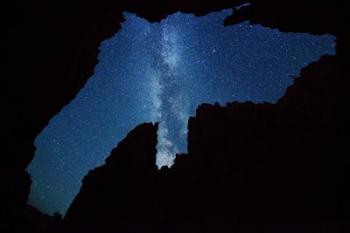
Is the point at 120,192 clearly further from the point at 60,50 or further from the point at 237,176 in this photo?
the point at 60,50

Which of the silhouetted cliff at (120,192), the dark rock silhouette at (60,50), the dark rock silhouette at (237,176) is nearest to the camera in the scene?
the dark rock silhouette at (60,50)

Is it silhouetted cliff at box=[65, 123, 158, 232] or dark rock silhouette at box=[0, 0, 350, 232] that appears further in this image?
Answer: silhouetted cliff at box=[65, 123, 158, 232]

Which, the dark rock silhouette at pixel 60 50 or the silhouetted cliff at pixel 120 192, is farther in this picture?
the silhouetted cliff at pixel 120 192

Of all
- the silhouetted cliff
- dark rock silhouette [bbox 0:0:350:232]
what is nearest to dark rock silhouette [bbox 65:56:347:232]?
the silhouetted cliff

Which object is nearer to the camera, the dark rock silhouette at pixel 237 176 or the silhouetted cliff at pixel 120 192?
the dark rock silhouette at pixel 237 176

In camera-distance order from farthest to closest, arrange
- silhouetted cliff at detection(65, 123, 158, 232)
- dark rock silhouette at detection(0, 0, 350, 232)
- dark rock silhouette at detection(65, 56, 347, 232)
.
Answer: silhouetted cliff at detection(65, 123, 158, 232) < dark rock silhouette at detection(65, 56, 347, 232) < dark rock silhouette at detection(0, 0, 350, 232)

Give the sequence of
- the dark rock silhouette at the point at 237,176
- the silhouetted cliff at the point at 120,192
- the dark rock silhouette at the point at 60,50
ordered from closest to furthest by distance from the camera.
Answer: the dark rock silhouette at the point at 60,50
the dark rock silhouette at the point at 237,176
the silhouetted cliff at the point at 120,192

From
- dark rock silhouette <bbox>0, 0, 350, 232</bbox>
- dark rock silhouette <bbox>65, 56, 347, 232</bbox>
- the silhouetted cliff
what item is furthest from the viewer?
the silhouetted cliff

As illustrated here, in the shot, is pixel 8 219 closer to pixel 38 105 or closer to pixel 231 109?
pixel 38 105

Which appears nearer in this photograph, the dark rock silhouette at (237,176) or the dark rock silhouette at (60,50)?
the dark rock silhouette at (60,50)

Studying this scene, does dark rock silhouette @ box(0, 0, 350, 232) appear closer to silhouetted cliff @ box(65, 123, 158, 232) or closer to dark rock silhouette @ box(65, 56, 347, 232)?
dark rock silhouette @ box(65, 56, 347, 232)

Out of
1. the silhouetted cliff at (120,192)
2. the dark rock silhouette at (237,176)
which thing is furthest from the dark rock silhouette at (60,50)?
the silhouetted cliff at (120,192)

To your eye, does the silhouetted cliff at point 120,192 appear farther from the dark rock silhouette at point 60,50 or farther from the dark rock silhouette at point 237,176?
the dark rock silhouette at point 60,50

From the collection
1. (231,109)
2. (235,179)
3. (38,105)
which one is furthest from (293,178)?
(38,105)
